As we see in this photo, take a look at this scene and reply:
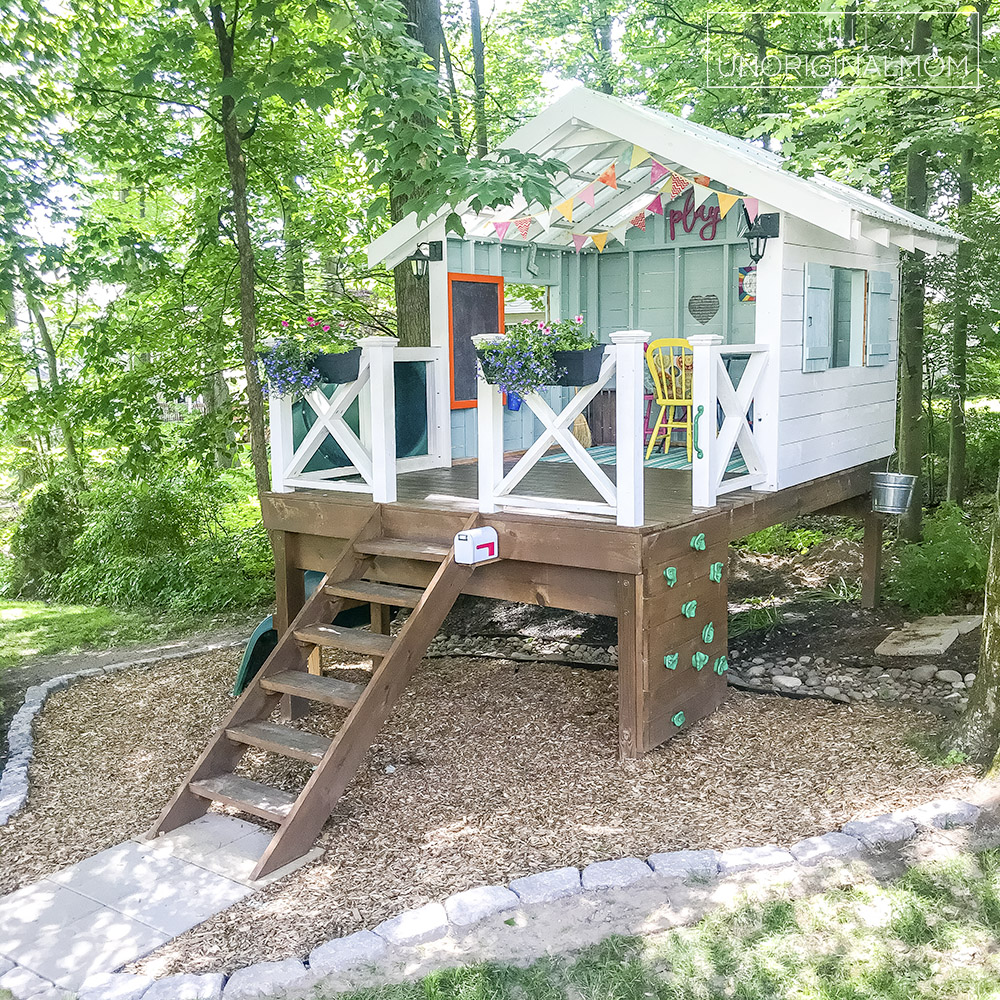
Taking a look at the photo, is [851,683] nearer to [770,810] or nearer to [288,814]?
[770,810]

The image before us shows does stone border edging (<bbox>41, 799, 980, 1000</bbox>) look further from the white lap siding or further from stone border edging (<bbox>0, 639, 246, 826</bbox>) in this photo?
the white lap siding

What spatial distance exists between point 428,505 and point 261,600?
14.3ft

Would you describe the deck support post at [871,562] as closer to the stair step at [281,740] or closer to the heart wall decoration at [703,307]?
the heart wall decoration at [703,307]

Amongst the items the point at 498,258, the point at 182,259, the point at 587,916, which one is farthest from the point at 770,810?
the point at 182,259

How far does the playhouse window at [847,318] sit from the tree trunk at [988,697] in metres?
2.32

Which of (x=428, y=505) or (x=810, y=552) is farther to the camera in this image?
(x=810, y=552)

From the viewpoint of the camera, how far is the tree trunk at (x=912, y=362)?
8844mm

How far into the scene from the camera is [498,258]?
25.0 ft

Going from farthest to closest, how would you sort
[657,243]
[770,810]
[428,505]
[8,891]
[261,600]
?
[261,600]
[657,243]
[428,505]
[770,810]
[8,891]

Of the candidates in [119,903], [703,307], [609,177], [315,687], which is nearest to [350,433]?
[315,687]

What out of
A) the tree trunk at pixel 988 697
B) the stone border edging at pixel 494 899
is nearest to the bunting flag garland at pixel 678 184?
the tree trunk at pixel 988 697

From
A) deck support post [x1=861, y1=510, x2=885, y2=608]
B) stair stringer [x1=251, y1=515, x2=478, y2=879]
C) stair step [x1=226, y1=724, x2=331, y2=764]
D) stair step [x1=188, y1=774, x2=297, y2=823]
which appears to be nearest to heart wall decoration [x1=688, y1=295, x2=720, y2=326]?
deck support post [x1=861, y1=510, x2=885, y2=608]

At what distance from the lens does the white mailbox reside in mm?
4957

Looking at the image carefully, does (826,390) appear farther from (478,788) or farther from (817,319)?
(478,788)
